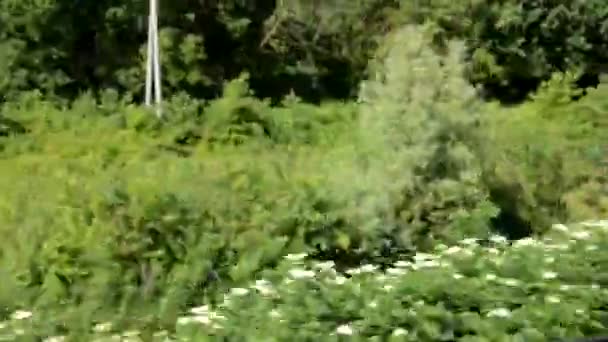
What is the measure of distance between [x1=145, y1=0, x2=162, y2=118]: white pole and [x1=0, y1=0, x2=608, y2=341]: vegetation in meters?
3.52

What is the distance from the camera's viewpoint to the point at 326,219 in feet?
30.3

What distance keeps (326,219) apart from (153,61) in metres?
15.0

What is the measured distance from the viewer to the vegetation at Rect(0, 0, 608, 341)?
22.8 ft

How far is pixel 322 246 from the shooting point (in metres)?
9.19

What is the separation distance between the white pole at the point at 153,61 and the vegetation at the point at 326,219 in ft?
11.6

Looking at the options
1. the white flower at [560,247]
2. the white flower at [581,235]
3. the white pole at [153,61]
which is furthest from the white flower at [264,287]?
the white pole at [153,61]

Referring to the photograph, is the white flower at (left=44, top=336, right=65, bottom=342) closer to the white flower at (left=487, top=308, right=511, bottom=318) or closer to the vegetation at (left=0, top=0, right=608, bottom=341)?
the vegetation at (left=0, top=0, right=608, bottom=341)

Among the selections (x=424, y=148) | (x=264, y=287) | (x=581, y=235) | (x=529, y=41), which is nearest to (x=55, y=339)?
(x=264, y=287)

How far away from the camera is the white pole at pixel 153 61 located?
2266 cm

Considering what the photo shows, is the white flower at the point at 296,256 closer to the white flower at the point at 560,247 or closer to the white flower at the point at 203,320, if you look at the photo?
the white flower at the point at 203,320

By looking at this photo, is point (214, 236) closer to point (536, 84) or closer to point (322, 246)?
point (322, 246)

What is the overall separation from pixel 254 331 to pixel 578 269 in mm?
2345

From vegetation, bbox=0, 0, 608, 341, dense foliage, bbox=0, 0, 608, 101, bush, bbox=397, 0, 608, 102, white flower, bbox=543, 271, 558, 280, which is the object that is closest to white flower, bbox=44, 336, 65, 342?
vegetation, bbox=0, 0, 608, 341

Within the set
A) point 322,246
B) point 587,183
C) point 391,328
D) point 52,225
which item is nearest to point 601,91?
point 587,183
